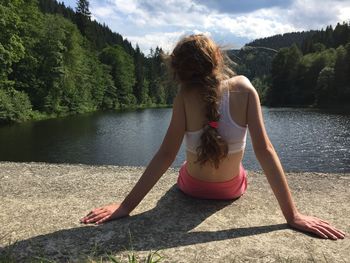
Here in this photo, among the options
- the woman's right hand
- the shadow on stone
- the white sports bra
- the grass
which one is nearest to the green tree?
the white sports bra

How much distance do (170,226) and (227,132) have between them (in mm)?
883

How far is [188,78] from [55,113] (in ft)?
158

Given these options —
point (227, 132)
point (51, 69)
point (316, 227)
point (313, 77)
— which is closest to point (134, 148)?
point (227, 132)

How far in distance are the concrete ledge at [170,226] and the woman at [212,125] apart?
6.6 inches

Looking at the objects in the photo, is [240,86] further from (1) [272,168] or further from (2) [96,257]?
(2) [96,257]

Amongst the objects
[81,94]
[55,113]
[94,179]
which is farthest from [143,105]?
[94,179]

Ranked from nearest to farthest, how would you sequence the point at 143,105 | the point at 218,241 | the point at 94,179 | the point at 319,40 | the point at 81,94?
1. the point at 218,241
2. the point at 94,179
3. the point at 81,94
4. the point at 143,105
5. the point at 319,40

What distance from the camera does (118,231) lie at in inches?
127

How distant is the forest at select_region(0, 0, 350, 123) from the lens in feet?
100.0

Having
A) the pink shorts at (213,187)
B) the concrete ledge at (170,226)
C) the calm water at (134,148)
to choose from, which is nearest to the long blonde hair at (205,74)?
the pink shorts at (213,187)

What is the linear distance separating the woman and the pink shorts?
0.28 meters

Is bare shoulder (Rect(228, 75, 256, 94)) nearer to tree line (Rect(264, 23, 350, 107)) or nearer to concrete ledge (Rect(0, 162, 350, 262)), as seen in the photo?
concrete ledge (Rect(0, 162, 350, 262))

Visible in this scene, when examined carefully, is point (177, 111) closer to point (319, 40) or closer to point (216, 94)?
point (216, 94)

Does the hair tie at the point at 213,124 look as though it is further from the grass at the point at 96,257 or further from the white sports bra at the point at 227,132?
the grass at the point at 96,257
